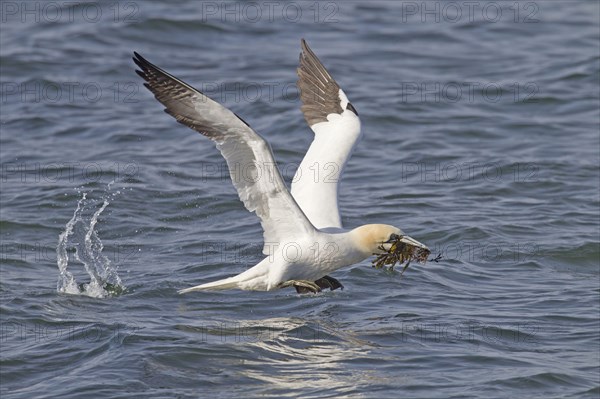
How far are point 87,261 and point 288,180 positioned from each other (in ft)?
11.4

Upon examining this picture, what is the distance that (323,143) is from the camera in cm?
1091

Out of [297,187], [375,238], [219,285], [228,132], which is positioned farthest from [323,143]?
[228,132]

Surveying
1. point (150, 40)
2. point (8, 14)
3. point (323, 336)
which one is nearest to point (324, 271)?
point (323, 336)

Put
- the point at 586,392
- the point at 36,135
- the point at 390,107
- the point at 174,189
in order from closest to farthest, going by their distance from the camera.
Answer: the point at 586,392, the point at 174,189, the point at 36,135, the point at 390,107

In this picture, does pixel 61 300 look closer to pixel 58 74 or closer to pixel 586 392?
pixel 586 392

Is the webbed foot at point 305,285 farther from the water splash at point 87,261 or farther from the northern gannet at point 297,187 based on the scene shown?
the water splash at point 87,261

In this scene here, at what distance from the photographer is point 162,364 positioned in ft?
29.3

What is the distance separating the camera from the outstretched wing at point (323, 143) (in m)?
10.4

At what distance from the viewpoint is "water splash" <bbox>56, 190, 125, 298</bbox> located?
10719 mm

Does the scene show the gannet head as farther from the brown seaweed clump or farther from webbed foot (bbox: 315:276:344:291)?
webbed foot (bbox: 315:276:344:291)

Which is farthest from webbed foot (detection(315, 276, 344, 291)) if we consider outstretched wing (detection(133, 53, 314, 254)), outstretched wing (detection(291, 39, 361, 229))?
outstretched wing (detection(133, 53, 314, 254))

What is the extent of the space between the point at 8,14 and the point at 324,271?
12754 millimetres

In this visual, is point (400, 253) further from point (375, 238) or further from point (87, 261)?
point (87, 261)

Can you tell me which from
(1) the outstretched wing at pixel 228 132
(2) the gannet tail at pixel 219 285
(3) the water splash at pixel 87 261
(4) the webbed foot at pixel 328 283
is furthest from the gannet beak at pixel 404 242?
(3) the water splash at pixel 87 261
